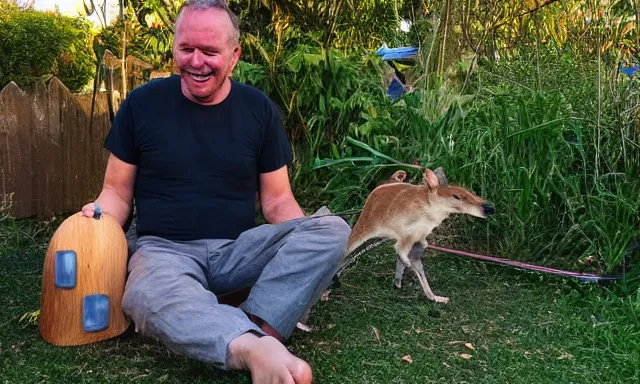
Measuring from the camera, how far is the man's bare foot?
6.54 ft

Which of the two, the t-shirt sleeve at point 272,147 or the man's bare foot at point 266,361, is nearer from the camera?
the man's bare foot at point 266,361

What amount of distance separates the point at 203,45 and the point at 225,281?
0.92 m

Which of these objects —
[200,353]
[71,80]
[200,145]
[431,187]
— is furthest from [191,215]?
[71,80]

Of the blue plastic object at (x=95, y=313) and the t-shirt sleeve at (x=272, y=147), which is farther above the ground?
the t-shirt sleeve at (x=272, y=147)

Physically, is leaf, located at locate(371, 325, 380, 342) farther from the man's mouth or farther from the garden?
the man's mouth

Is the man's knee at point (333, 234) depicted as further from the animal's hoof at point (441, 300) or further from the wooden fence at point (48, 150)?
the wooden fence at point (48, 150)

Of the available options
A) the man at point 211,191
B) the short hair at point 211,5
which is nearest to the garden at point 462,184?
the man at point 211,191

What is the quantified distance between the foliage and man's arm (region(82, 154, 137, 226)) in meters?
3.91

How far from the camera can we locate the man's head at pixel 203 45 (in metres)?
2.71

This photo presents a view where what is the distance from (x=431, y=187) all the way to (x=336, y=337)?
75cm

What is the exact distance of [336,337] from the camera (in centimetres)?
286

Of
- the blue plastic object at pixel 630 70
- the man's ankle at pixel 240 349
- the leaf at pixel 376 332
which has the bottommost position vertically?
the leaf at pixel 376 332

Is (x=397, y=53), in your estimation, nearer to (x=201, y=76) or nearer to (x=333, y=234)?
(x=201, y=76)

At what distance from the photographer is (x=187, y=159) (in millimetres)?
2754
